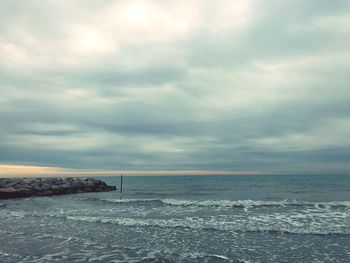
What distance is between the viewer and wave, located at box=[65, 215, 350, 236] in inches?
692

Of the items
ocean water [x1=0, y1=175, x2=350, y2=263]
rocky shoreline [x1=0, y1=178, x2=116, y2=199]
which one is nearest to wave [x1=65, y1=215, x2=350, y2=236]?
ocean water [x1=0, y1=175, x2=350, y2=263]

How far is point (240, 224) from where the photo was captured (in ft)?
66.0

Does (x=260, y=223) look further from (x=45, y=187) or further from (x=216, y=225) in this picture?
(x=45, y=187)

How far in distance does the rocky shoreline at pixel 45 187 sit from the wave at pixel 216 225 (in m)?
25.6

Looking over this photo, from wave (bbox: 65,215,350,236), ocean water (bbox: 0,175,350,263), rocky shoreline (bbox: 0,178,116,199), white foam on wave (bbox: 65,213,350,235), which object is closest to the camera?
ocean water (bbox: 0,175,350,263)

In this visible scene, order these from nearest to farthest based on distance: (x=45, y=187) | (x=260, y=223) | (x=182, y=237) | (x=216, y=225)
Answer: (x=182, y=237), (x=216, y=225), (x=260, y=223), (x=45, y=187)

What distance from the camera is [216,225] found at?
19766 millimetres

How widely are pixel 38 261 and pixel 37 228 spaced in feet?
25.5

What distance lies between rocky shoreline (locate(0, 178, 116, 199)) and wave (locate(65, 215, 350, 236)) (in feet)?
84.1

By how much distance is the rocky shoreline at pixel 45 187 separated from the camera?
44.7m

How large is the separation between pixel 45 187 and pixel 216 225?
126 feet

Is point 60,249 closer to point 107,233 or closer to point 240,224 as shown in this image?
point 107,233

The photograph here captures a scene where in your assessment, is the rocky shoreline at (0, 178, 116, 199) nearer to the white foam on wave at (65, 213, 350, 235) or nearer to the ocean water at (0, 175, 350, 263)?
the ocean water at (0, 175, 350, 263)

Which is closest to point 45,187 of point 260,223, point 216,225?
point 216,225
